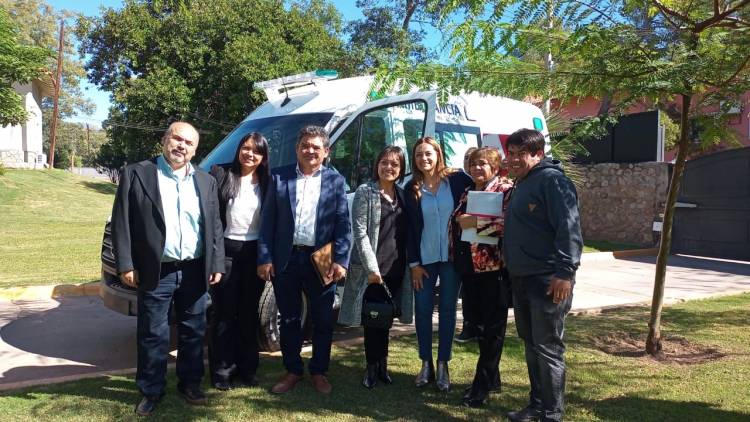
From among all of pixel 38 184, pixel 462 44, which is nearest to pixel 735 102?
pixel 462 44

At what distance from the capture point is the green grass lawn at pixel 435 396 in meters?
3.97

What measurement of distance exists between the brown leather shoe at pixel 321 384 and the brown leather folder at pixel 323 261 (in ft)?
2.37

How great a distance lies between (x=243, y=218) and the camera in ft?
14.4

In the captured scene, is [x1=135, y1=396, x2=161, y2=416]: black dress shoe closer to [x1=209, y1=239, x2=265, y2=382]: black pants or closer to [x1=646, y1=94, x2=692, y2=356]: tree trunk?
[x1=209, y1=239, x2=265, y2=382]: black pants

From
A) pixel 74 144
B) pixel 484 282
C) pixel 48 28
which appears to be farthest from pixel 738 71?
pixel 74 144

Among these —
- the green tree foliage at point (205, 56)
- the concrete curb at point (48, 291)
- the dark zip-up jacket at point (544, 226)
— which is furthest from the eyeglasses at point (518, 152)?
the green tree foliage at point (205, 56)

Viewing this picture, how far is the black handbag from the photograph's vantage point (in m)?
4.31

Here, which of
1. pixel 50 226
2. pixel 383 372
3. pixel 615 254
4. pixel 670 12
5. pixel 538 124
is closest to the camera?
pixel 670 12

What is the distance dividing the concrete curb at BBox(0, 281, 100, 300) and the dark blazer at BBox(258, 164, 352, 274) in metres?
5.31

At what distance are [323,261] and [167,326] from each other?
1.15 metres

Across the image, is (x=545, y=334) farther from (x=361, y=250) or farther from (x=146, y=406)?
(x=146, y=406)

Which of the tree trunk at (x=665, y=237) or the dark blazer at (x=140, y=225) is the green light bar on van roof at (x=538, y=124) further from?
the dark blazer at (x=140, y=225)

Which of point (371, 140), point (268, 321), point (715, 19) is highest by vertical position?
point (715, 19)

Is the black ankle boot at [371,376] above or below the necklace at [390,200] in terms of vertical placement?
below
